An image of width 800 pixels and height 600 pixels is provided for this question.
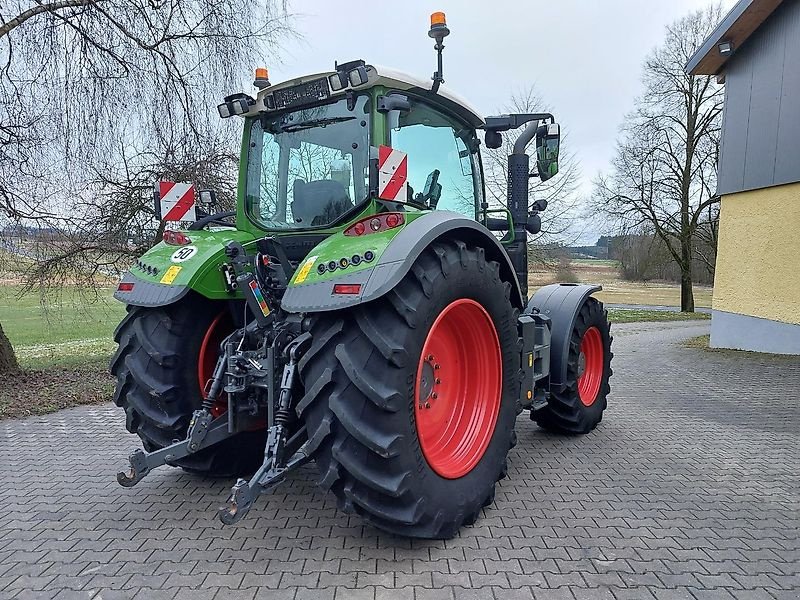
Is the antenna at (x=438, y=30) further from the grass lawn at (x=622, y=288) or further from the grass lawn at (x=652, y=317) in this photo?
the grass lawn at (x=652, y=317)

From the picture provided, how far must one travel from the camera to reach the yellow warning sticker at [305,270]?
2754 mm

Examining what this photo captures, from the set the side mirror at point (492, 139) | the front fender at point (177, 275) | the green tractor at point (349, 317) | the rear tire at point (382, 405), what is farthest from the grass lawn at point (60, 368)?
the side mirror at point (492, 139)

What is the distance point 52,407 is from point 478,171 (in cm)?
487

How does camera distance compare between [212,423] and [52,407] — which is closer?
[212,423]

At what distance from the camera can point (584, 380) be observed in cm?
515

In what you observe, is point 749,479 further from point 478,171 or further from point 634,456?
point 478,171

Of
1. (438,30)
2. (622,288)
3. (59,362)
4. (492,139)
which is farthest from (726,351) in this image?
(622,288)

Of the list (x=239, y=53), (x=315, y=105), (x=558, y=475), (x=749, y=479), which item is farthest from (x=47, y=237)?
(x=749, y=479)

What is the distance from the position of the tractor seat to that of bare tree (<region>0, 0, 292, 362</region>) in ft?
14.1

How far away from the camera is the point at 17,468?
4.13 meters

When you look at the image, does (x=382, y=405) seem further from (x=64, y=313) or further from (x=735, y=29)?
(x=735, y=29)

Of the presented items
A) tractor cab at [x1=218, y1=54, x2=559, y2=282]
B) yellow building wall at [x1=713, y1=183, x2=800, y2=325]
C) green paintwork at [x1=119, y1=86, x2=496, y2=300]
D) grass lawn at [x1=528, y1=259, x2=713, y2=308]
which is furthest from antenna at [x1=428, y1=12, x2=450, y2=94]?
grass lawn at [x1=528, y1=259, x2=713, y2=308]

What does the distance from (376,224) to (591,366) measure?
3110mm

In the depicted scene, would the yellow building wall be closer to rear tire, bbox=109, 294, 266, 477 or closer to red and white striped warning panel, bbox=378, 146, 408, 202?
red and white striped warning panel, bbox=378, 146, 408, 202
